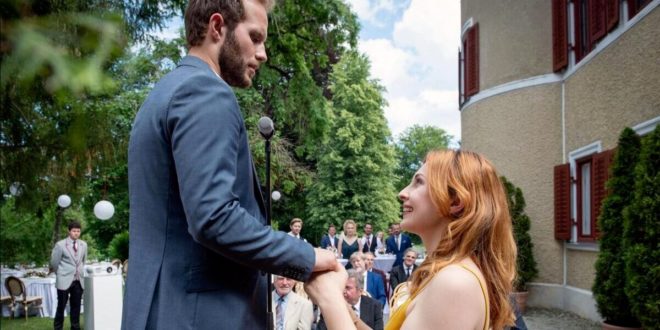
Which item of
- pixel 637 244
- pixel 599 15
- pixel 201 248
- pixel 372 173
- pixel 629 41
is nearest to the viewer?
pixel 201 248

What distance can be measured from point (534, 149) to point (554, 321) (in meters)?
3.88

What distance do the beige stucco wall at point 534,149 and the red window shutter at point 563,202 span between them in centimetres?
44

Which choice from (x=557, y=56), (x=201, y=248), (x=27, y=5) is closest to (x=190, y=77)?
(x=201, y=248)

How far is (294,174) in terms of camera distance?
961 inches

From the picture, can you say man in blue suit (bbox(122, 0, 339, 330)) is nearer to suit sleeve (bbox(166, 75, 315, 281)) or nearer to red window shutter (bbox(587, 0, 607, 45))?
suit sleeve (bbox(166, 75, 315, 281))

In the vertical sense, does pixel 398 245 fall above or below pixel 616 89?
below

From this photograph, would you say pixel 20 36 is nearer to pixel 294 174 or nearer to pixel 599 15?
pixel 599 15

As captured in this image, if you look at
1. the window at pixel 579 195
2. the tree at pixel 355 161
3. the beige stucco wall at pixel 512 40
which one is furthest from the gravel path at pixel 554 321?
the tree at pixel 355 161

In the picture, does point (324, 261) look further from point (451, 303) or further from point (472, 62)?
point (472, 62)

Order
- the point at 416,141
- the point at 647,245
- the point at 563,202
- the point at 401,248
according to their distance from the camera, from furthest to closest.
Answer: the point at 416,141
the point at 401,248
the point at 563,202
the point at 647,245

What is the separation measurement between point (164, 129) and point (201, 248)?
0.33 metres

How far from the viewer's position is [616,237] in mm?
8945

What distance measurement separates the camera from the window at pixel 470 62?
49.5 feet

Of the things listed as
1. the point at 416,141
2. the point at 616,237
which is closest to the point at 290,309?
the point at 616,237
